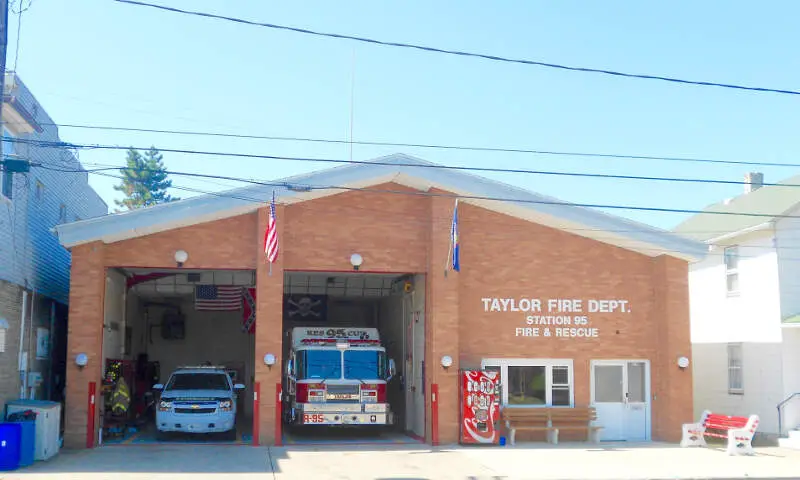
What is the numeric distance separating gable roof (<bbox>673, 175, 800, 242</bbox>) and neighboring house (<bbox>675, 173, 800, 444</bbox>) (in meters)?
0.05

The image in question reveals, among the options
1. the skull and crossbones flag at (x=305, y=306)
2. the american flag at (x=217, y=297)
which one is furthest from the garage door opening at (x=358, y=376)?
the american flag at (x=217, y=297)

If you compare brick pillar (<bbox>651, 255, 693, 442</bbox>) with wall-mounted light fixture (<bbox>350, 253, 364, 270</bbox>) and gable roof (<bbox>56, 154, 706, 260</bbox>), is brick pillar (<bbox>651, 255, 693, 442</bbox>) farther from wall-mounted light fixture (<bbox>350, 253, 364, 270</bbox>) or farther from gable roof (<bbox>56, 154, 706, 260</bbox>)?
wall-mounted light fixture (<bbox>350, 253, 364, 270</bbox>)

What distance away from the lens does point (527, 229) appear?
2233 cm

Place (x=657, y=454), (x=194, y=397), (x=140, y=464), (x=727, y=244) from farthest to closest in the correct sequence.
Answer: (x=727, y=244)
(x=194, y=397)
(x=657, y=454)
(x=140, y=464)

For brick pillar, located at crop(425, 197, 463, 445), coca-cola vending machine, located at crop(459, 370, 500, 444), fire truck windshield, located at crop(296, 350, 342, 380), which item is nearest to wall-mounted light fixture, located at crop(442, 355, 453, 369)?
brick pillar, located at crop(425, 197, 463, 445)

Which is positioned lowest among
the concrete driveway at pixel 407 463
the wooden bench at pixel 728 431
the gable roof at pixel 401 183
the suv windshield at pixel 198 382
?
the concrete driveway at pixel 407 463

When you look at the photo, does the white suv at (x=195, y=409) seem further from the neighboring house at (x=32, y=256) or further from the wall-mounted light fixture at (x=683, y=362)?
the wall-mounted light fixture at (x=683, y=362)

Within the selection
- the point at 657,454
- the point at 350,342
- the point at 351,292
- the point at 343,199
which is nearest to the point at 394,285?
the point at 351,292

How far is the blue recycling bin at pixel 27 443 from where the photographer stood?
16.1 m

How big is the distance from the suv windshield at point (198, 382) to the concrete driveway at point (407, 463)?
105 inches

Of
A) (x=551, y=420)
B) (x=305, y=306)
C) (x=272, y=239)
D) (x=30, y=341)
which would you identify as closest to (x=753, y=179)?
(x=551, y=420)

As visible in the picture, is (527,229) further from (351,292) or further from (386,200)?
(351,292)

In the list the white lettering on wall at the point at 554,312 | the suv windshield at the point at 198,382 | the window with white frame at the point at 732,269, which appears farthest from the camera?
the window with white frame at the point at 732,269

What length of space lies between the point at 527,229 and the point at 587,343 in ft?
10.9
